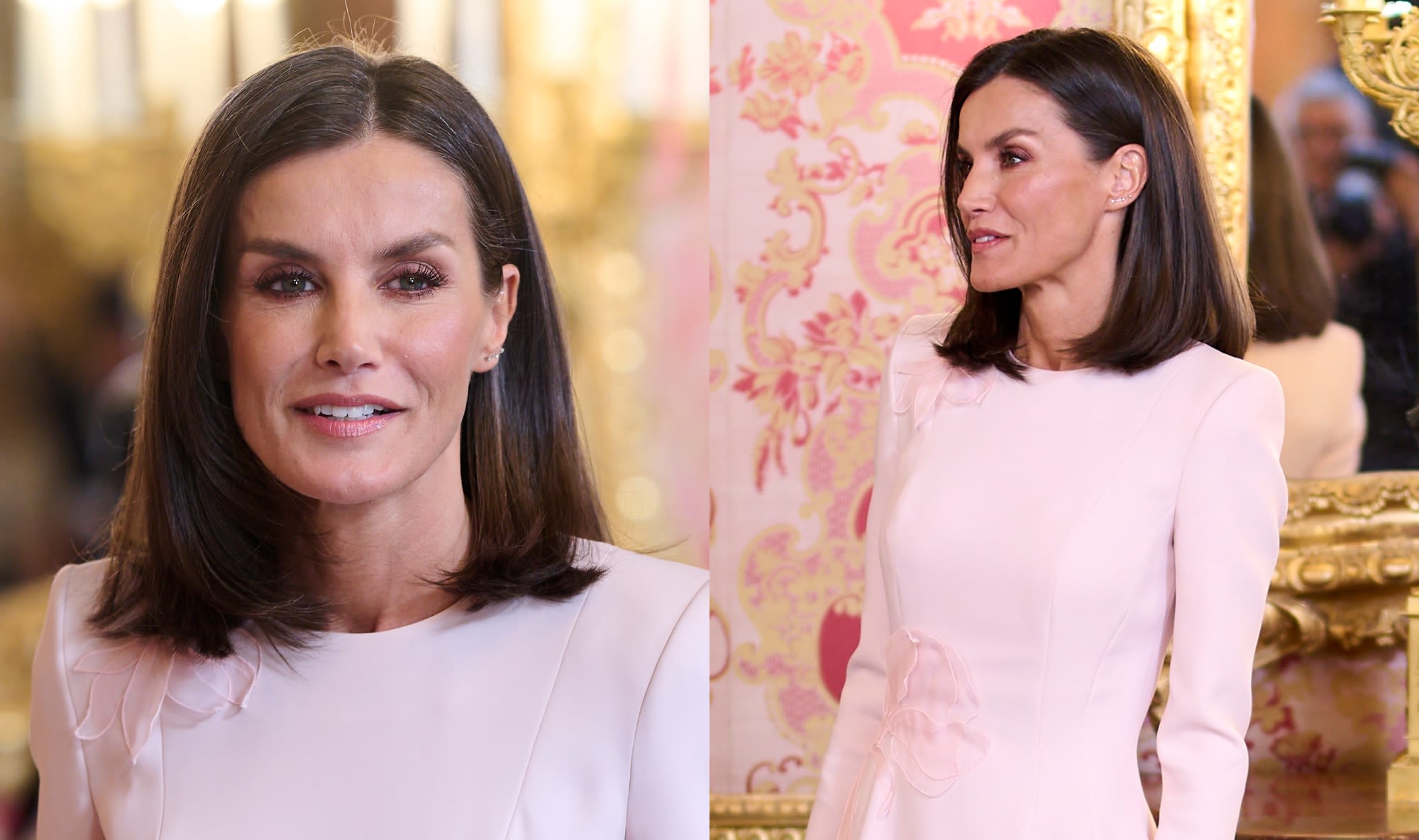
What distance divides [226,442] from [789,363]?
3.59 feet

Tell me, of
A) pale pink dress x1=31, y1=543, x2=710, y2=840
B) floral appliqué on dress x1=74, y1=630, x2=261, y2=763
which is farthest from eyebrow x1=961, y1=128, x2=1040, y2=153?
floral appliqué on dress x1=74, y1=630, x2=261, y2=763

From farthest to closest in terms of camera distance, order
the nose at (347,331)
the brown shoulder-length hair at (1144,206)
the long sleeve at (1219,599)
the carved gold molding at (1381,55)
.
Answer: the carved gold molding at (1381,55) → the brown shoulder-length hair at (1144,206) → the long sleeve at (1219,599) → the nose at (347,331)

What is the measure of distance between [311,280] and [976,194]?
0.71 metres

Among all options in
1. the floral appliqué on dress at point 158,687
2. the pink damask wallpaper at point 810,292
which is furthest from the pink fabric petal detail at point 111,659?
the pink damask wallpaper at point 810,292

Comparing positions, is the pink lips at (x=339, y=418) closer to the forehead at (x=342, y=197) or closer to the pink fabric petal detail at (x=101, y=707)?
the forehead at (x=342, y=197)

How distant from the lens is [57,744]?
1081 mm

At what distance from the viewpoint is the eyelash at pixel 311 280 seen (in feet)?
3.20

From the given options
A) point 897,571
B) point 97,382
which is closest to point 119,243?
point 97,382

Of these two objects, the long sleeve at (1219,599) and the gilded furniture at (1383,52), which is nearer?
the long sleeve at (1219,599)

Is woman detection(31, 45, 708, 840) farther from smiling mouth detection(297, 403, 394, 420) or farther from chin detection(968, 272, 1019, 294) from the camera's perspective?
chin detection(968, 272, 1019, 294)

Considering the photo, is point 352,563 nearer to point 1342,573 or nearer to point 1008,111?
point 1008,111

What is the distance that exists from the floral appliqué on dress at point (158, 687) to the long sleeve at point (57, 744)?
2cm

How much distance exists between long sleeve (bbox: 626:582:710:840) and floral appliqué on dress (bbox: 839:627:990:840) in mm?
329

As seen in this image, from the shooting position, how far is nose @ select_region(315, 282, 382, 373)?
96 cm
